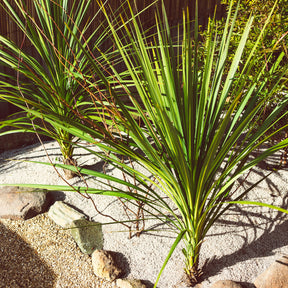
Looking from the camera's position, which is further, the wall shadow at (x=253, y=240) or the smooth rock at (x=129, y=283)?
the wall shadow at (x=253, y=240)

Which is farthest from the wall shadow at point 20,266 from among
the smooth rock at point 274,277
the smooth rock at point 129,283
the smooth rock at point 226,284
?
the smooth rock at point 274,277

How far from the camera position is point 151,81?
1.34m

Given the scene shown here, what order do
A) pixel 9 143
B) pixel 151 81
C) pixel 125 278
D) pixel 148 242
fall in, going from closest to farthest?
pixel 151 81 → pixel 125 278 → pixel 148 242 → pixel 9 143

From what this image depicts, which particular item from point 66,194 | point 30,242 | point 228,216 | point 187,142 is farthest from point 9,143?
point 187,142

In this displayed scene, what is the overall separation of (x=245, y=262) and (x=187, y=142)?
949 mm

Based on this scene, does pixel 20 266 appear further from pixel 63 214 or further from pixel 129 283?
pixel 129 283

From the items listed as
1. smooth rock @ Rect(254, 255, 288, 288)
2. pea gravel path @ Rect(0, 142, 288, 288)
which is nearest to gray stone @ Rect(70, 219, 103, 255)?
pea gravel path @ Rect(0, 142, 288, 288)

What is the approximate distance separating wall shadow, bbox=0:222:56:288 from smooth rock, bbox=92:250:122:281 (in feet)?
0.80

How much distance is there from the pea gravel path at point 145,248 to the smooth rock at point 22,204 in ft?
0.17

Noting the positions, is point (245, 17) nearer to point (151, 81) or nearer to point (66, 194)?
point (151, 81)

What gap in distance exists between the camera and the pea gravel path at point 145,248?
75.0 inches

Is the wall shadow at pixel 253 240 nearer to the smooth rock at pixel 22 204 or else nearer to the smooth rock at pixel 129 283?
the smooth rock at pixel 129 283

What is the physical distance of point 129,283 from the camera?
72.1 inches

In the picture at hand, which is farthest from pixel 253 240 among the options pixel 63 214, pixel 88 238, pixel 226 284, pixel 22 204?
pixel 22 204
